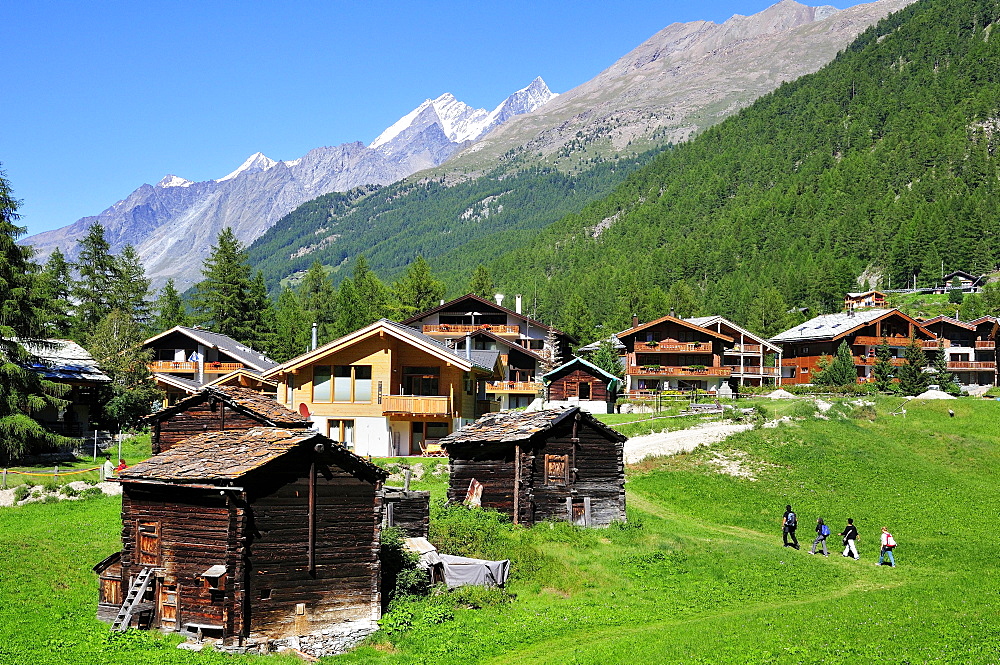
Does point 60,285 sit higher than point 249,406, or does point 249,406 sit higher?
point 60,285

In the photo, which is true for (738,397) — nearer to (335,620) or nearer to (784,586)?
(784,586)

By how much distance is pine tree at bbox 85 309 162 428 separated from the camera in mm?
56562

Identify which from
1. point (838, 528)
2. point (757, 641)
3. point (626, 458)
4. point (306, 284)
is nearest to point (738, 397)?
point (626, 458)

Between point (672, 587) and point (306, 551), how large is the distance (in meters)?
12.4

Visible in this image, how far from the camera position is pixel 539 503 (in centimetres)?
3719

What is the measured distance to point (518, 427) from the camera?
125ft

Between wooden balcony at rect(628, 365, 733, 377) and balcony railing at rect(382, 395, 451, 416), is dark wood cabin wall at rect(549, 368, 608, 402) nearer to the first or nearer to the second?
wooden balcony at rect(628, 365, 733, 377)

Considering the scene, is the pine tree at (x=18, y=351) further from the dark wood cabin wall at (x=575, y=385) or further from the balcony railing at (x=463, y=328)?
the balcony railing at (x=463, y=328)

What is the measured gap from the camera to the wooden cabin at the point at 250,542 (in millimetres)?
22922

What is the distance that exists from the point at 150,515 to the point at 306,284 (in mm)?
116277

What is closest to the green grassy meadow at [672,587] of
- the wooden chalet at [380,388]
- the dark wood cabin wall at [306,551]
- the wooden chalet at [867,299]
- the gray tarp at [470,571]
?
the gray tarp at [470,571]

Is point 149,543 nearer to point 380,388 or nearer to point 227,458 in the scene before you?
point 227,458


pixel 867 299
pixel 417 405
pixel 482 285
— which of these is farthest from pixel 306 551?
pixel 867 299

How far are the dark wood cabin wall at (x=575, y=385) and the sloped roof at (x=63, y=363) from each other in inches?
1443
